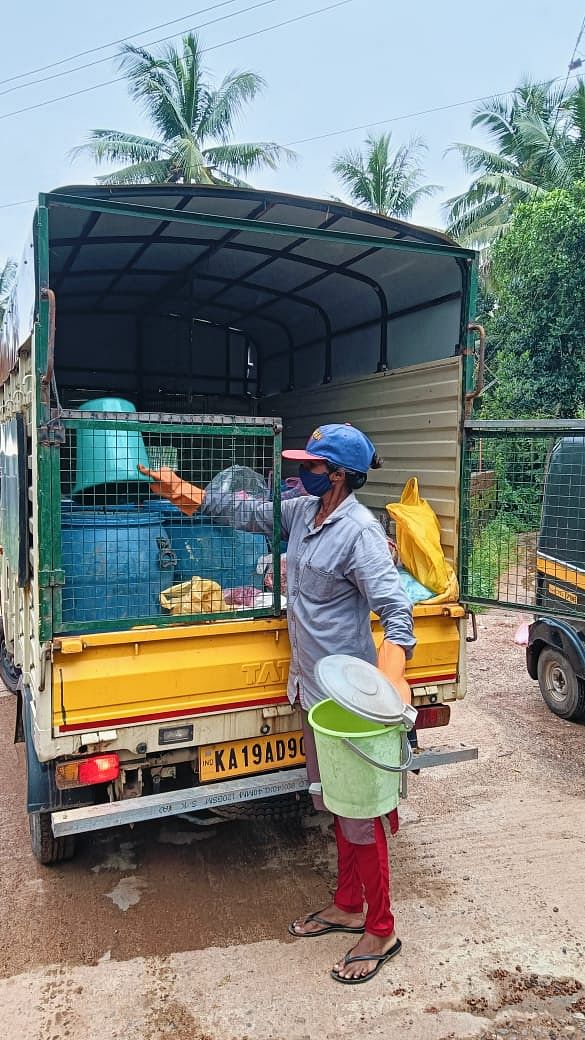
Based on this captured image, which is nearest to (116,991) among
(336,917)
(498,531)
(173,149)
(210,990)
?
(210,990)

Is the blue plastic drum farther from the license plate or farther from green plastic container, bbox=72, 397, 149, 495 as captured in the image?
the license plate

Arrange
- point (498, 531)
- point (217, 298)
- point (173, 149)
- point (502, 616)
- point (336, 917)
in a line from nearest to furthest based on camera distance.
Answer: point (336, 917)
point (498, 531)
point (217, 298)
point (502, 616)
point (173, 149)

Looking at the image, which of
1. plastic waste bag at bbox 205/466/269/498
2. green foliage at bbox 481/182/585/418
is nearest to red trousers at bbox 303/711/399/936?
plastic waste bag at bbox 205/466/269/498

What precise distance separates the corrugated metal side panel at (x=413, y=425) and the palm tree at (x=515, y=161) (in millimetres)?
11983

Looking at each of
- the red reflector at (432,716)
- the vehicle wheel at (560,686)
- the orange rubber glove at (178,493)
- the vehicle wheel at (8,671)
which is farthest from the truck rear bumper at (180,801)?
the vehicle wheel at (560,686)

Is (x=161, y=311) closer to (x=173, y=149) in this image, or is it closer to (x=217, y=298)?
(x=217, y=298)

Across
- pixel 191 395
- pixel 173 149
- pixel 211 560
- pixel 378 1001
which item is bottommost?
pixel 378 1001

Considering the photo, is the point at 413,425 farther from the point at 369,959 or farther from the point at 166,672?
the point at 369,959

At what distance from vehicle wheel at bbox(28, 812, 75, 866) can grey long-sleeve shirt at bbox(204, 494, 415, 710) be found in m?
1.29

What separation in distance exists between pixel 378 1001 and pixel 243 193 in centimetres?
322

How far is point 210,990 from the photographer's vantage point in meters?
2.71

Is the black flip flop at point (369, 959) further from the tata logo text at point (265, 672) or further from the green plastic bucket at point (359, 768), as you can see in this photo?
the tata logo text at point (265, 672)

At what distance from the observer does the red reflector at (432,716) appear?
3.49m

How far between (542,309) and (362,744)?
1041 centimetres
